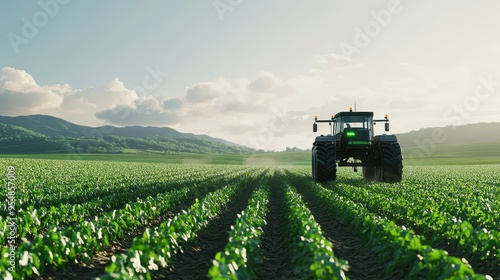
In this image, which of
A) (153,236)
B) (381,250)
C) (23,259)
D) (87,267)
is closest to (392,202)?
(381,250)

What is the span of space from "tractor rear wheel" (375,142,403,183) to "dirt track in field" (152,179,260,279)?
10881 millimetres

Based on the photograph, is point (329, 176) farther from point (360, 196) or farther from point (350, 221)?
point (350, 221)

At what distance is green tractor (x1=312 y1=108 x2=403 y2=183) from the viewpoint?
71.6 ft

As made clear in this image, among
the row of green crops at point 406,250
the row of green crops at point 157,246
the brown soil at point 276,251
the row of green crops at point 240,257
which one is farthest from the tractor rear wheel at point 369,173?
the row of green crops at point 240,257

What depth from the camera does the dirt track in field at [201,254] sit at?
312 inches

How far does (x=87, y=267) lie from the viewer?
26.8 feet

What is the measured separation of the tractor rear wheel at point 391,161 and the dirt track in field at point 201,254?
1088 cm

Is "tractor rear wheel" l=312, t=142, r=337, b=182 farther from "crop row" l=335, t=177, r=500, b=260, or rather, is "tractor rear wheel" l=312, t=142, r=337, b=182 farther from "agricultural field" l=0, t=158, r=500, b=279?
"agricultural field" l=0, t=158, r=500, b=279

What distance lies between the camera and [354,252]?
9578 millimetres

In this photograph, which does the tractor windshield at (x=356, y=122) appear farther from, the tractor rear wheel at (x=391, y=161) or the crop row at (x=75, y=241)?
the crop row at (x=75, y=241)

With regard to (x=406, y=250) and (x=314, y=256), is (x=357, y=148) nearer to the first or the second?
(x=406, y=250)

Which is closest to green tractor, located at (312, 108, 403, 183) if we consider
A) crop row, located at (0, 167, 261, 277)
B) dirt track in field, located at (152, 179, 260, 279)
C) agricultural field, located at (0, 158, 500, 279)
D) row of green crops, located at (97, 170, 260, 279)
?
agricultural field, located at (0, 158, 500, 279)

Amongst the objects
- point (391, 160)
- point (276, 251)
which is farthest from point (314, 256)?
point (391, 160)

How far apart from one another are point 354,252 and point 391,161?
13.7 meters
